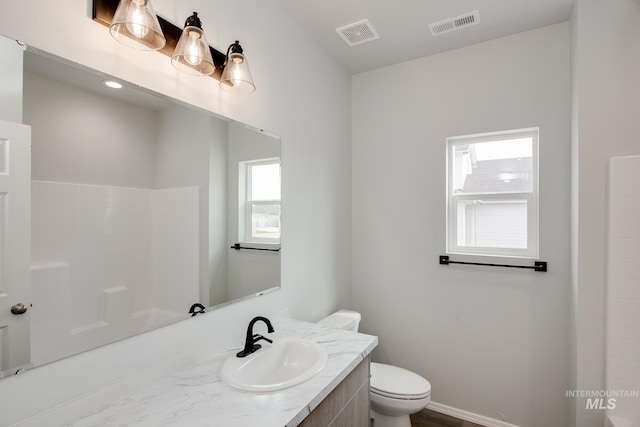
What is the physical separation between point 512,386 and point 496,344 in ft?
0.93

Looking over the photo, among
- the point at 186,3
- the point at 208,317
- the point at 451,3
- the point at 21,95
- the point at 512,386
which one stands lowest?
the point at 512,386

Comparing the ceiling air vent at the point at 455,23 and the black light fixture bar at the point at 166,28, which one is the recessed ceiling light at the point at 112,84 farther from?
the ceiling air vent at the point at 455,23

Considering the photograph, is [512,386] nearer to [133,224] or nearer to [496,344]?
[496,344]

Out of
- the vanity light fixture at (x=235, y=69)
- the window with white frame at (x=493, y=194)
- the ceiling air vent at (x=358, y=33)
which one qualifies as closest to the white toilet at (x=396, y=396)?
the window with white frame at (x=493, y=194)

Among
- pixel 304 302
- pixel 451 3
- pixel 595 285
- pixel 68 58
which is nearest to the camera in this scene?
pixel 68 58

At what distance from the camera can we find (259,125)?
171cm

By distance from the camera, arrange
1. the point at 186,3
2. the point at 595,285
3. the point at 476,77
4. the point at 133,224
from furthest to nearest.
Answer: the point at 476,77
the point at 595,285
the point at 186,3
the point at 133,224

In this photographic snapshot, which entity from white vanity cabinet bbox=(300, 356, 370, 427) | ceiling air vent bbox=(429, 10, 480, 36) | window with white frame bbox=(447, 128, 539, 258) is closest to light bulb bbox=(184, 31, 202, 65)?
white vanity cabinet bbox=(300, 356, 370, 427)

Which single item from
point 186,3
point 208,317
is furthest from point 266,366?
point 186,3

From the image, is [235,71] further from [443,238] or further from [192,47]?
[443,238]

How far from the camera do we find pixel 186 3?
1302mm

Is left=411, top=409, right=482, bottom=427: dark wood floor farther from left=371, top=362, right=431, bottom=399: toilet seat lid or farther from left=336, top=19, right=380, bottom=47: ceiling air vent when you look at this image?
left=336, top=19, right=380, bottom=47: ceiling air vent

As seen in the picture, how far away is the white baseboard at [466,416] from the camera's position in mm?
2170

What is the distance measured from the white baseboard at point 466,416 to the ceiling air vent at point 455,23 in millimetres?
2683
